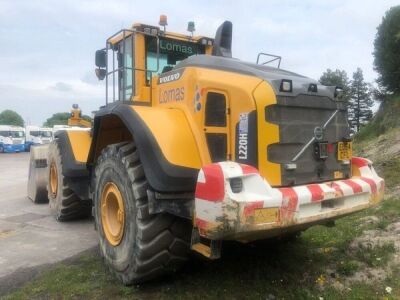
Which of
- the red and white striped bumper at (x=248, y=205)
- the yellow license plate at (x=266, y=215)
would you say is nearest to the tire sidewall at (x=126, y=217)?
the red and white striped bumper at (x=248, y=205)

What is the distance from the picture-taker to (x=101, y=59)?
238 inches

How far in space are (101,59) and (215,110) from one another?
2.58 meters

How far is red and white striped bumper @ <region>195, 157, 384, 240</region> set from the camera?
3.29 metres

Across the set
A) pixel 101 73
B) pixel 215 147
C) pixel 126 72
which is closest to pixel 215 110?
pixel 215 147

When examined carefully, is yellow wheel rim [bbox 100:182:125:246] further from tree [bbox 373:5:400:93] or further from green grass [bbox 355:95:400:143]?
tree [bbox 373:5:400:93]

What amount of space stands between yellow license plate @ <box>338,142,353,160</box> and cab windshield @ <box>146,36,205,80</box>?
2.34 metres

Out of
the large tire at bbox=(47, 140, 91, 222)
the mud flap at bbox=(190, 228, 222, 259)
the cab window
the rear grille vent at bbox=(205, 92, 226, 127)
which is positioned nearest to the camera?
the mud flap at bbox=(190, 228, 222, 259)

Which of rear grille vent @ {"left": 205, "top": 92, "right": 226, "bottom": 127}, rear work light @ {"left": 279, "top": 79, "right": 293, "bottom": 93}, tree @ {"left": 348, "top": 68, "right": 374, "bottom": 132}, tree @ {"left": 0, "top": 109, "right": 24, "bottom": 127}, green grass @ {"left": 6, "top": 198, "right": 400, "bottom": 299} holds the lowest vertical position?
green grass @ {"left": 6, "top": 198, "right": 400, "bottom": 299}

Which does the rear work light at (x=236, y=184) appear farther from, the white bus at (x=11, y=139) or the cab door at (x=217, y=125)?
the white bus at (x=11, y=139)

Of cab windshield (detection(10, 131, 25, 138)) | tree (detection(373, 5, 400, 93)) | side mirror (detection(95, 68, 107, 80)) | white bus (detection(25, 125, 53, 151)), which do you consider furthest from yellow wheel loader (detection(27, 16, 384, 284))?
white bus (detection(25, 125, 53, 151))

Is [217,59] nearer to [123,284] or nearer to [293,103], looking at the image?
[293,103]

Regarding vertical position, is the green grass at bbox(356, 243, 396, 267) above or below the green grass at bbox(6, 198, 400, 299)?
above

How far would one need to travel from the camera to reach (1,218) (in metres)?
8.20

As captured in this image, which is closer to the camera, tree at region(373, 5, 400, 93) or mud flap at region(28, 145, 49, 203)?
mud flap at region(28, 145, 49, 203)
